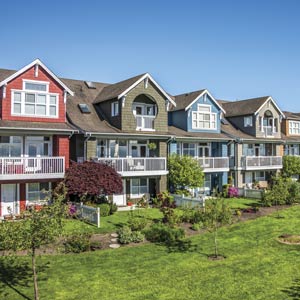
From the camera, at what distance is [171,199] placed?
27.9m

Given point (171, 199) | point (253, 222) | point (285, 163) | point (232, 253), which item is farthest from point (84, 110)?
point (285, 163)

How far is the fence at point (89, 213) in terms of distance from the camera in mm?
21375

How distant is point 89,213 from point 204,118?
1761 centimetres

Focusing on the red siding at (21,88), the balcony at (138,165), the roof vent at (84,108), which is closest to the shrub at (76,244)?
the balcony at (138,165)

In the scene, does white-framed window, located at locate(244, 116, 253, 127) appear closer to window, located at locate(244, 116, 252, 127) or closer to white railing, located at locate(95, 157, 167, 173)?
window, located at locate(244, 116, 252, 127)

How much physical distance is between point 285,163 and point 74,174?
85.1ft

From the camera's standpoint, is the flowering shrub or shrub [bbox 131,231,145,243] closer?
shrub [bbox 131,231,145,243]

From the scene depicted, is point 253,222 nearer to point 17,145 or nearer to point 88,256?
point 88,256

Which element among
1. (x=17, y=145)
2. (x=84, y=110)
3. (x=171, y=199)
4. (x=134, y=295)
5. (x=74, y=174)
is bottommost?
(x=134, y=295)

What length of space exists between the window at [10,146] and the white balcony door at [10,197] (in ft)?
7.08

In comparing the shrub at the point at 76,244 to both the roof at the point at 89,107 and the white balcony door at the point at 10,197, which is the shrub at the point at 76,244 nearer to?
the white balcony door at the point at 10,197

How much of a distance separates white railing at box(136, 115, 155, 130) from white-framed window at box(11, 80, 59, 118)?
6.91m

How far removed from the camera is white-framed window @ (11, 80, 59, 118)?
25109mm

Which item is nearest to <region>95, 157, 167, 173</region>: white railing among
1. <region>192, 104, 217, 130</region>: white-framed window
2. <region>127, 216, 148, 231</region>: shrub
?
<region>127, 216, 148, 231</region>: shrub
